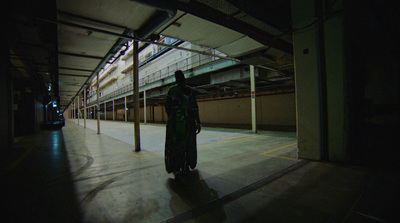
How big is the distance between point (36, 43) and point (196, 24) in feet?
16.2

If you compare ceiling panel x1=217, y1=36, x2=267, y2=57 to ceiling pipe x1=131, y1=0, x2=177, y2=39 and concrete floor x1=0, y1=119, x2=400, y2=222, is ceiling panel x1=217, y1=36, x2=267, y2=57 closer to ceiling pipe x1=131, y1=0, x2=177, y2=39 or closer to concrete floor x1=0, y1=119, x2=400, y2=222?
ceiling pipe x1=131, y1=0, x2=177, y2=39

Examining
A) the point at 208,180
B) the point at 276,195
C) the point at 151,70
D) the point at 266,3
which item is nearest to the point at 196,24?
the point at 266,3

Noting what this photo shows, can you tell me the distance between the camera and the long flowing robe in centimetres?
310

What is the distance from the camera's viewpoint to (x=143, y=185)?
2.88 m

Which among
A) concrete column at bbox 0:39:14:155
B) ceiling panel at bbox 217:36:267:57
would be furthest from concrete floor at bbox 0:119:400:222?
ceiling panel at bbox 217:36:267:57

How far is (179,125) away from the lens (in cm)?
310

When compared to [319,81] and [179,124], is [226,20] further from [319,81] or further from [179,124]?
[179,124]

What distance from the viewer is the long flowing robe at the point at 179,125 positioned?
310cm

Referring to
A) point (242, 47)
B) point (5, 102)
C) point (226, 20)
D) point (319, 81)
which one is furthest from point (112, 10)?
point (5, 102)

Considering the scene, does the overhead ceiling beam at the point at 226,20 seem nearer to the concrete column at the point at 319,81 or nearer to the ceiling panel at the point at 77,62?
the concrete column at the point at 319,81

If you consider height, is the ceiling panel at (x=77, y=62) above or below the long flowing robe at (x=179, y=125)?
above

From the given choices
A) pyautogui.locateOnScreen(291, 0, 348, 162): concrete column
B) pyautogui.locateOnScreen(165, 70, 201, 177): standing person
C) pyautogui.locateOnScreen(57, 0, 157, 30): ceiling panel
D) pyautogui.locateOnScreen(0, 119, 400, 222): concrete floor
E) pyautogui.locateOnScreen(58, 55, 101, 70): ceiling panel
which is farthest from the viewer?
pyautogui.locateOnScreen(58, 55, 101, 70): ceiling panel

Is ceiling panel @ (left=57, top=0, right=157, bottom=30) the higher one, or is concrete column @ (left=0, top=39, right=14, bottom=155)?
ceiling panel @ (left=57, top=0, right=157, bottom=30)

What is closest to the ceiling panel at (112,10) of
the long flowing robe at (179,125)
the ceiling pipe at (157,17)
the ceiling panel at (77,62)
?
→ the ceiling pipe at (157,17)
